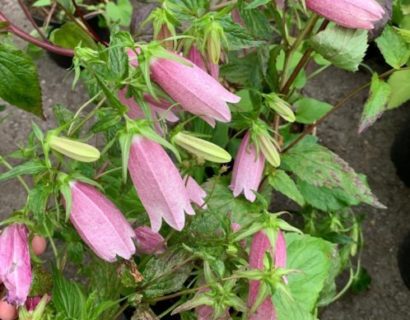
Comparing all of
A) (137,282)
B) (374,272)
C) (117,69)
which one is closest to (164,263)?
(137,282)

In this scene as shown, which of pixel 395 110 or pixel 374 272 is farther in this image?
pixel 395 110


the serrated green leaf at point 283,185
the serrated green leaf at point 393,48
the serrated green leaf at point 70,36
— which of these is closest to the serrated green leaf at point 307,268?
the serrated green leaf at point 283,185

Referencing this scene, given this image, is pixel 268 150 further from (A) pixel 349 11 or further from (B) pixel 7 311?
(B) pixel 7 311

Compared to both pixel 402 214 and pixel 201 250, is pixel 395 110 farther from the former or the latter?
pixel 201 250

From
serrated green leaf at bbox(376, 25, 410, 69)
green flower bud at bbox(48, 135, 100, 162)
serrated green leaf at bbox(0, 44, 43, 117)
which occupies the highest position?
serrated green leaf at bbox(376, 25, 410, 69)

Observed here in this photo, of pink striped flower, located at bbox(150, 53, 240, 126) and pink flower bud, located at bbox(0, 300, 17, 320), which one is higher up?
pink striped flower, located at bbox(150, 53, 240, 126)

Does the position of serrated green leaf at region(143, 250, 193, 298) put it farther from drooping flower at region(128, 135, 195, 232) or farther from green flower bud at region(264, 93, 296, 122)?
green flower bud at region(264, 93, 296, 122)

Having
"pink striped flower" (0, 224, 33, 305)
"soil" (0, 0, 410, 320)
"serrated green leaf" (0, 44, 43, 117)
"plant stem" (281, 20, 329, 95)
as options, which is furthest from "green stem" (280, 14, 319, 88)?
"soil" (0, 0, 410, 320)
